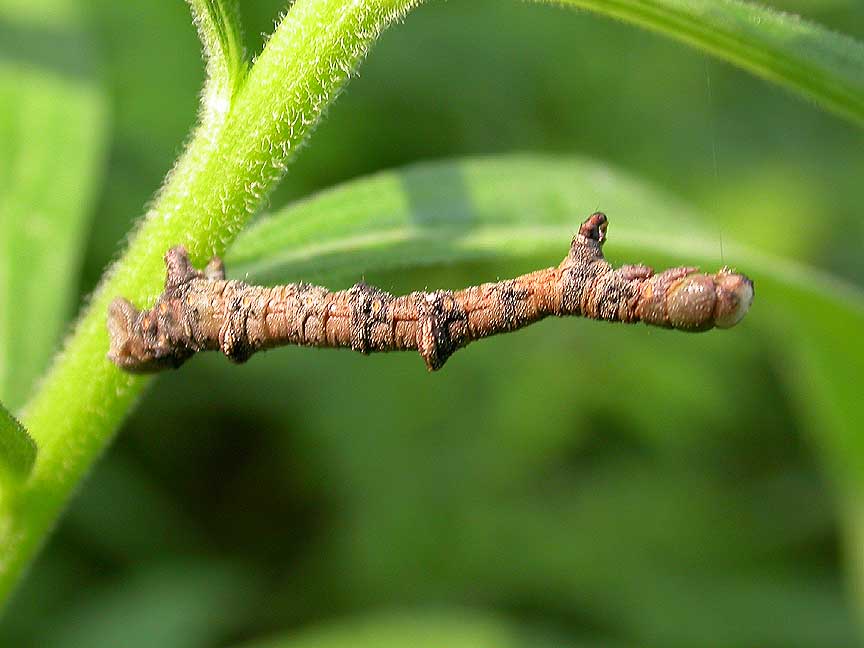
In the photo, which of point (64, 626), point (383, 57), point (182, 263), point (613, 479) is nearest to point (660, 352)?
point (613, 479)

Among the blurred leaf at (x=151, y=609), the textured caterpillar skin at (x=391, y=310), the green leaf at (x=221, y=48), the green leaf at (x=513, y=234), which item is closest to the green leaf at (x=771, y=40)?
the textured caterpillar skin at (x=391, y=310)

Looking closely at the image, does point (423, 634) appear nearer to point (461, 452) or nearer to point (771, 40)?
point (461, 452)

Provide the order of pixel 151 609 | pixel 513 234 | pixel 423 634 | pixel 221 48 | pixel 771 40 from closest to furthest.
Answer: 1. pixel 771 40
2. pixel 221 48
3. pixel 513 234
4. pixel 423 634
5. pixel 151 609

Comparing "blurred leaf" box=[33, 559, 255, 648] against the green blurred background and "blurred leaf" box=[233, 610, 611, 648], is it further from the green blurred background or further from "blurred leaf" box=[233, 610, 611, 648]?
"blurred leaf" box=[233, 610, 611, 648]

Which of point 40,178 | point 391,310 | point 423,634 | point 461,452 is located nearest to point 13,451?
point 391,310

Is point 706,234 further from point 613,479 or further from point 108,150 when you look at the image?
point 108,150

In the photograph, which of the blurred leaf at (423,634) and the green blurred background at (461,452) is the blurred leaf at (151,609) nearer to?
the green blurred background at (461,452)

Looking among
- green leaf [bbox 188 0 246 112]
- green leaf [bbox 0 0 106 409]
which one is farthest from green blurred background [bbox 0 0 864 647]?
green leaf [bbox 188 0 246 112]
